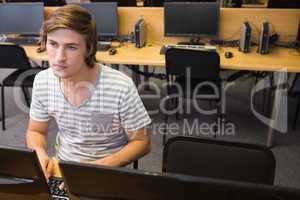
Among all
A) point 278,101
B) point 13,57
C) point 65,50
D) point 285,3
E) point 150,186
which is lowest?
point 278,101

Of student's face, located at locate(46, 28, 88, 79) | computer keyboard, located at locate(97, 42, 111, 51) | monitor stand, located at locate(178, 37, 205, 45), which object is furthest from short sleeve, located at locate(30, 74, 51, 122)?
monitor stand, located at locate(178, 37, 205, 45)

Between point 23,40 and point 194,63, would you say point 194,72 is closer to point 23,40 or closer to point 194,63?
point 194,63

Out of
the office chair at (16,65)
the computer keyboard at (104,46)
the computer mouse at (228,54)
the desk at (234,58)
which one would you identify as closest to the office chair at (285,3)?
the desk at (234,58)

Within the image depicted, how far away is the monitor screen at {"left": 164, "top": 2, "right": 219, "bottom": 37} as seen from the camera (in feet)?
8.81

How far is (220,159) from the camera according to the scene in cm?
106

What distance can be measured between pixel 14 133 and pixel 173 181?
2.45 meters

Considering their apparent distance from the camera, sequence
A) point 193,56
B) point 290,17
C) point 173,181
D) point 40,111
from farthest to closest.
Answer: point 290,17
point 193,56
point 40,111
point 173,181

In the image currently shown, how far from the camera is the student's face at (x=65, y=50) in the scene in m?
1.01

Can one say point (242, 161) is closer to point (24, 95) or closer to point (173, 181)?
point (173, 181)

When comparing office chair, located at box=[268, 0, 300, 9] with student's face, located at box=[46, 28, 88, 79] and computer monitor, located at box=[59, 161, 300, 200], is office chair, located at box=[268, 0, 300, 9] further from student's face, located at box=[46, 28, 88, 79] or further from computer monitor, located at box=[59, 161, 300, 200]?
computer monitor, located at box=[59, 161, 300, 200]

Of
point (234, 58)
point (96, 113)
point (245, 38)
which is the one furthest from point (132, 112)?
point (245, 38)

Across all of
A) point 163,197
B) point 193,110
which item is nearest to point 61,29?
point 163,197

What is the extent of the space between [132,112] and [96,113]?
0.14m

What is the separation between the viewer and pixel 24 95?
3.09 meters
